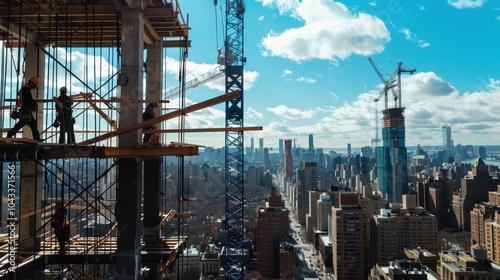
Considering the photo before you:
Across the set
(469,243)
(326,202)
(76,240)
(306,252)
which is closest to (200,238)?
(306,252)

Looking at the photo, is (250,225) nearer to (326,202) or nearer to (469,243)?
(326,202)

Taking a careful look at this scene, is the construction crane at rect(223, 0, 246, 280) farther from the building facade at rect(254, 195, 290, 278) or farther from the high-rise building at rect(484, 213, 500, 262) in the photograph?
the high-rise building at rect(484, 213, 500, 262)

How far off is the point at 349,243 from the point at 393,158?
7213 centimetres

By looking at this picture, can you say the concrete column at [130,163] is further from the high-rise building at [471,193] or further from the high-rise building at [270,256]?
the high-rise building at [471,193]

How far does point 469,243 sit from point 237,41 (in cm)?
4679

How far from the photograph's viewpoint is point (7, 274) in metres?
6.06

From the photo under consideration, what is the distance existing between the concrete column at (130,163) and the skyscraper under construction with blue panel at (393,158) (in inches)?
3756

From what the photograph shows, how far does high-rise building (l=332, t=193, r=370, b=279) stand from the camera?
42375 mm

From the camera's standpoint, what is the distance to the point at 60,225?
23.3 ft

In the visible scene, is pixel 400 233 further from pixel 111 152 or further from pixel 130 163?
pixel 111 152

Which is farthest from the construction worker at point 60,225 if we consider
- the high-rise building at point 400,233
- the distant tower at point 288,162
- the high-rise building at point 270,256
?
the distant tower at point 288,162

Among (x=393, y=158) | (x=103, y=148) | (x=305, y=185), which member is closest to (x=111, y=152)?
(x=103, y=148)

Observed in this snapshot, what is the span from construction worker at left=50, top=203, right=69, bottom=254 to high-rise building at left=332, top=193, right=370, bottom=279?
3873 cm

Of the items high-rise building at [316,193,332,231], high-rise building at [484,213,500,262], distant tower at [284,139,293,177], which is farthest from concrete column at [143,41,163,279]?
distant tower at [284,139,293,177]
